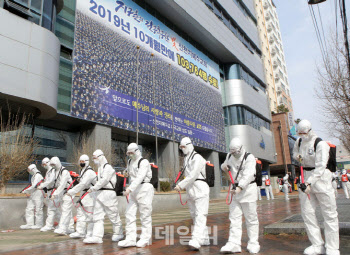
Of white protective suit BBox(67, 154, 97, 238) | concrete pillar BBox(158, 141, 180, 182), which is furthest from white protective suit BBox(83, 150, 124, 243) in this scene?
concrete pillar BBox(158, 141, 180, 182)

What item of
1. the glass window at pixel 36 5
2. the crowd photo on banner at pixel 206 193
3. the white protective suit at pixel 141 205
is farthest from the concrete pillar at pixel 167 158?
the white protective suit at pixel 141 205

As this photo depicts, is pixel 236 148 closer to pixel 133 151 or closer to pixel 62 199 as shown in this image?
pixel 133 151

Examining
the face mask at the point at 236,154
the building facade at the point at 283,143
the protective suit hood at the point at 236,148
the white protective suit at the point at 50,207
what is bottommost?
the white protective suit at the point at 50,207

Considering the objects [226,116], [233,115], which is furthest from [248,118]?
[226,116]

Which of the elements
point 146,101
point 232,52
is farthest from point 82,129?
point 232,52

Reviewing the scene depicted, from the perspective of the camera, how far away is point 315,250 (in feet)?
15.0

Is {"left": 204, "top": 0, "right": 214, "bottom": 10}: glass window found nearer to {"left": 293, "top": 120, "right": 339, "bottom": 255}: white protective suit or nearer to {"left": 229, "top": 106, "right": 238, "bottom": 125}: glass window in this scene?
{"left": 229, "top": 106, "right": 238, "bottom": 125}: glass window

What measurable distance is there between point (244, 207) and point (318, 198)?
1.19 meters

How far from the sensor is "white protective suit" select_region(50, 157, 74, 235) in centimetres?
826

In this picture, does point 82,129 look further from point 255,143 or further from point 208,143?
point 255,143

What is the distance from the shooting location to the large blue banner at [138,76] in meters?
20.9

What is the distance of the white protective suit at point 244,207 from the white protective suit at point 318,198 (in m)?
0.80

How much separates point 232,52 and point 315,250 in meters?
37.6

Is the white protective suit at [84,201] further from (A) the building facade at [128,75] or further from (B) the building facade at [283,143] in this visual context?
(B) the building facade at [283,143]
